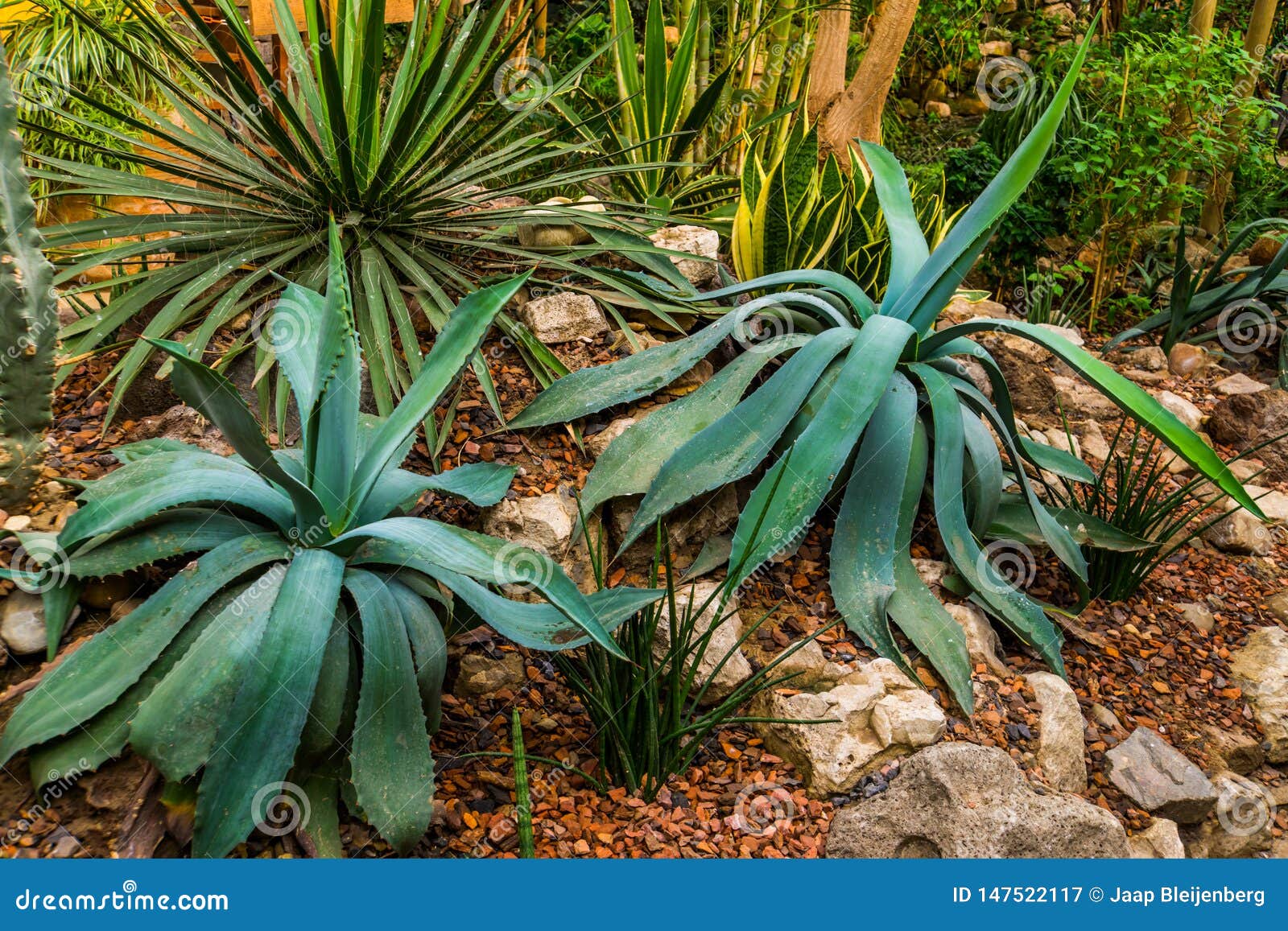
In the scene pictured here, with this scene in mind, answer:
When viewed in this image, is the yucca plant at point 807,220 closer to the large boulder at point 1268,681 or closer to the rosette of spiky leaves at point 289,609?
the rosette of spiky leaves at point 289,609

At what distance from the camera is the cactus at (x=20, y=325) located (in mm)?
1652

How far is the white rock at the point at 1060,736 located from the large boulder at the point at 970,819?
251 mm

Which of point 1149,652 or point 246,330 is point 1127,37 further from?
point 246,330

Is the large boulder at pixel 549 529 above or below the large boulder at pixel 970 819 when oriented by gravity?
above

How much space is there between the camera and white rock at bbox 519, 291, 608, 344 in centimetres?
252

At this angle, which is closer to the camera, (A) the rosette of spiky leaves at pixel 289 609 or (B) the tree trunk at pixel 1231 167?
(A) the rosette of spiky leaves at pixel 289 609

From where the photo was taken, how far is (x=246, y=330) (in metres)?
2.37

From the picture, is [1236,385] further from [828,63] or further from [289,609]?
[289,609]

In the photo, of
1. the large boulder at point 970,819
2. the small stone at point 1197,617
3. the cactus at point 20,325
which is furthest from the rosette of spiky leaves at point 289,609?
the small stone at point 1197,617

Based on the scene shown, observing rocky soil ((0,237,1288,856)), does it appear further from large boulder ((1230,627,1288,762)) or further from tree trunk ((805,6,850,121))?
tree trunk ((805,6,850,121))

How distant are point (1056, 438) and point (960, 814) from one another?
1896mm

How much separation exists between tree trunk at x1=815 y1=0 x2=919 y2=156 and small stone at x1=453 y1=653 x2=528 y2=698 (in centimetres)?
270

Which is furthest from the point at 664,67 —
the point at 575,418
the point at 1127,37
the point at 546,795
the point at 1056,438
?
the point at 1127,37

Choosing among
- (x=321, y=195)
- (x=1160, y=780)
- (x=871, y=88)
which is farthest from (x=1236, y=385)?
(x=321, y=195)
